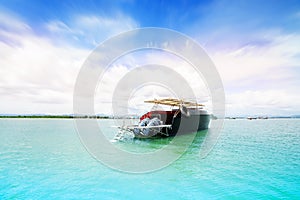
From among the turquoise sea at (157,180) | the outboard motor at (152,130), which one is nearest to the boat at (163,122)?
the outboard motor at (152,130)

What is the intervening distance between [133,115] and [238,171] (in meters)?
16.1

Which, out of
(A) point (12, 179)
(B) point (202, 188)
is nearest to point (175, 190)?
(B) point (202, 188)

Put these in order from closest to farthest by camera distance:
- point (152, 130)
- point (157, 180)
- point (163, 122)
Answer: point (157, 180), point (152, 130), point (163, 122)

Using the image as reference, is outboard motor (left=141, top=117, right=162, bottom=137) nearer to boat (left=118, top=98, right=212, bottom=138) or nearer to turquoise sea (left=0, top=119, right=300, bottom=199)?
boat (left=118, top=98, right=212, bottom=138)

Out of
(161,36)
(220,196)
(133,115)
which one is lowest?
(220,196)

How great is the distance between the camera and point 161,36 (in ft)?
46.8

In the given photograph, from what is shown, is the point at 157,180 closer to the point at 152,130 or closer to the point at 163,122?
the point at 152,130

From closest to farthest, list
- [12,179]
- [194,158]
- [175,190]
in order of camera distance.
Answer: [175,190], [12,179], [194,158]

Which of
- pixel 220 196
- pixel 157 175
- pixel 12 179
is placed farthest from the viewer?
pixel 157 175

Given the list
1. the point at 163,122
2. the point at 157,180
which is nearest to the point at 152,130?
the point at 163,122

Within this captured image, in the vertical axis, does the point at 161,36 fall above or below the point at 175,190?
above

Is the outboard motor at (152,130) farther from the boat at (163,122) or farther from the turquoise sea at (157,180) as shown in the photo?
the turquoise sea at (157,180)

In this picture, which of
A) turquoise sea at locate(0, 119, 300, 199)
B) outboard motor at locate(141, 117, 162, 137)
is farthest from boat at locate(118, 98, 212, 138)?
turquoise sea at locate(0, 119, 300, 199)

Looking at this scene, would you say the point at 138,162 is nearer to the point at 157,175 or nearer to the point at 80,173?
the point at 157,175
